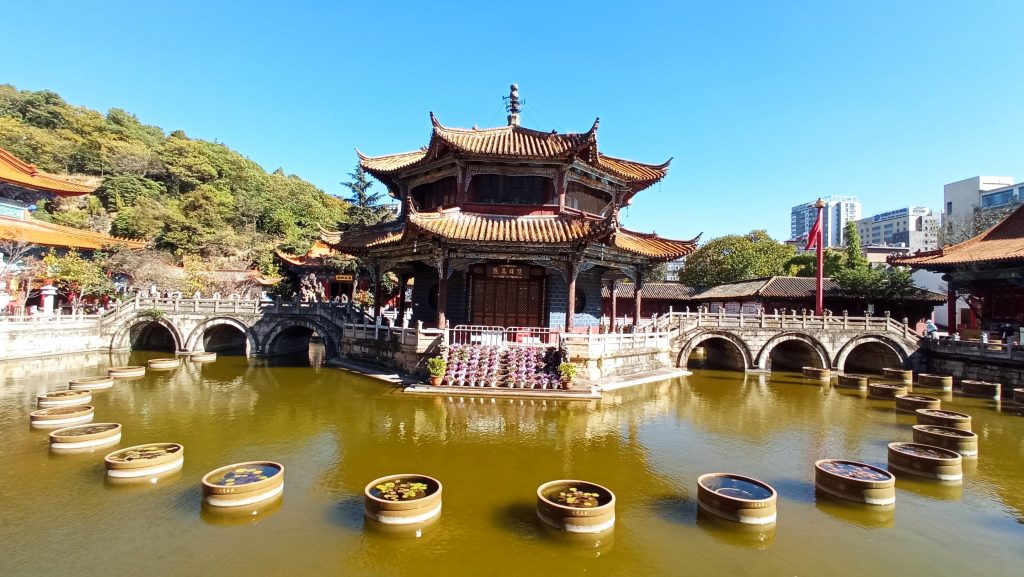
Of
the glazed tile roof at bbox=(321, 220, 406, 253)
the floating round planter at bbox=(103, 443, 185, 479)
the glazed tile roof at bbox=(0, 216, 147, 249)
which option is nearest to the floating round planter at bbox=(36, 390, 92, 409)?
the floating round planter at bbox=(103, 443, 185, 479)

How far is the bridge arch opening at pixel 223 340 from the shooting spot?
3016 cm

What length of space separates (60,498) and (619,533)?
1009 cm

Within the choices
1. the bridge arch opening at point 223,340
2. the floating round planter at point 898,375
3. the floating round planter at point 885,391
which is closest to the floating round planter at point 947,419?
the floating round planter at point 885,391

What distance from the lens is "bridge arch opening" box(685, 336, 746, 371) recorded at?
2836 cm

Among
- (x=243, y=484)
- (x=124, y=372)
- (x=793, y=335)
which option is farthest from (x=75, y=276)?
(x=793, y=335)

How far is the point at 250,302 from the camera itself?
93.7 feet

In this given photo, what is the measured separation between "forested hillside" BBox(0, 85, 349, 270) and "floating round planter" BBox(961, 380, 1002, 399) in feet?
160

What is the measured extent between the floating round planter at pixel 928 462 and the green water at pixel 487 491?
1.18 ft

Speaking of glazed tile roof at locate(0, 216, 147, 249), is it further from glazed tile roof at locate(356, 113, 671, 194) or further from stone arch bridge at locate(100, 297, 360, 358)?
glazed tile roof at locate(356, 113, 671, 194)

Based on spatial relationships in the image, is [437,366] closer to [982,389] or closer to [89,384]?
[89,384]

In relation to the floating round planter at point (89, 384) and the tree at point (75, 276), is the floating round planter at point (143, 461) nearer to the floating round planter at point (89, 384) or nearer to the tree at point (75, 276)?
the floating round planter at point (89, 384)

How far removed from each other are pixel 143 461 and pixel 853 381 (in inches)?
1086

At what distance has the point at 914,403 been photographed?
17438 millimetres

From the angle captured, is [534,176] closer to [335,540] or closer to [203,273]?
[335,540]
